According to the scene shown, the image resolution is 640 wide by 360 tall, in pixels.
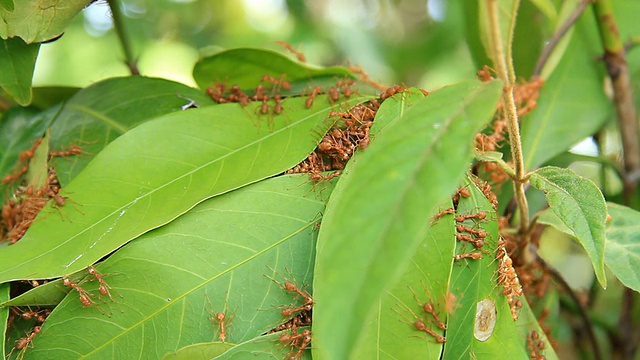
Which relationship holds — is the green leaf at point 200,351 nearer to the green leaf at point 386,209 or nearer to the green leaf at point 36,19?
the green leaf at point 386,209

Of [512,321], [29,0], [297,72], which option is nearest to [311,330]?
[512,321]

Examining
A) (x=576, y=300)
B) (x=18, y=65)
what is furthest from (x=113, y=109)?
(x=576, y=300)

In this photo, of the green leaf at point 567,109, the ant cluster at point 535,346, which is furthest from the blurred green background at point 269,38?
the ant cluster at point 535,346

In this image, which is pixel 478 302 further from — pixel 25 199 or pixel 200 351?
pixel 25 199

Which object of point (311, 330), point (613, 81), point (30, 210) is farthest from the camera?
point (613, 81)

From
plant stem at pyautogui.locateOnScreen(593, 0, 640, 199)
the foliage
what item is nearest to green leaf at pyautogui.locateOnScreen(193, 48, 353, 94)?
the foliage

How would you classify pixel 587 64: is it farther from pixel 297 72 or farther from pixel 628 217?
pixel 297 72
